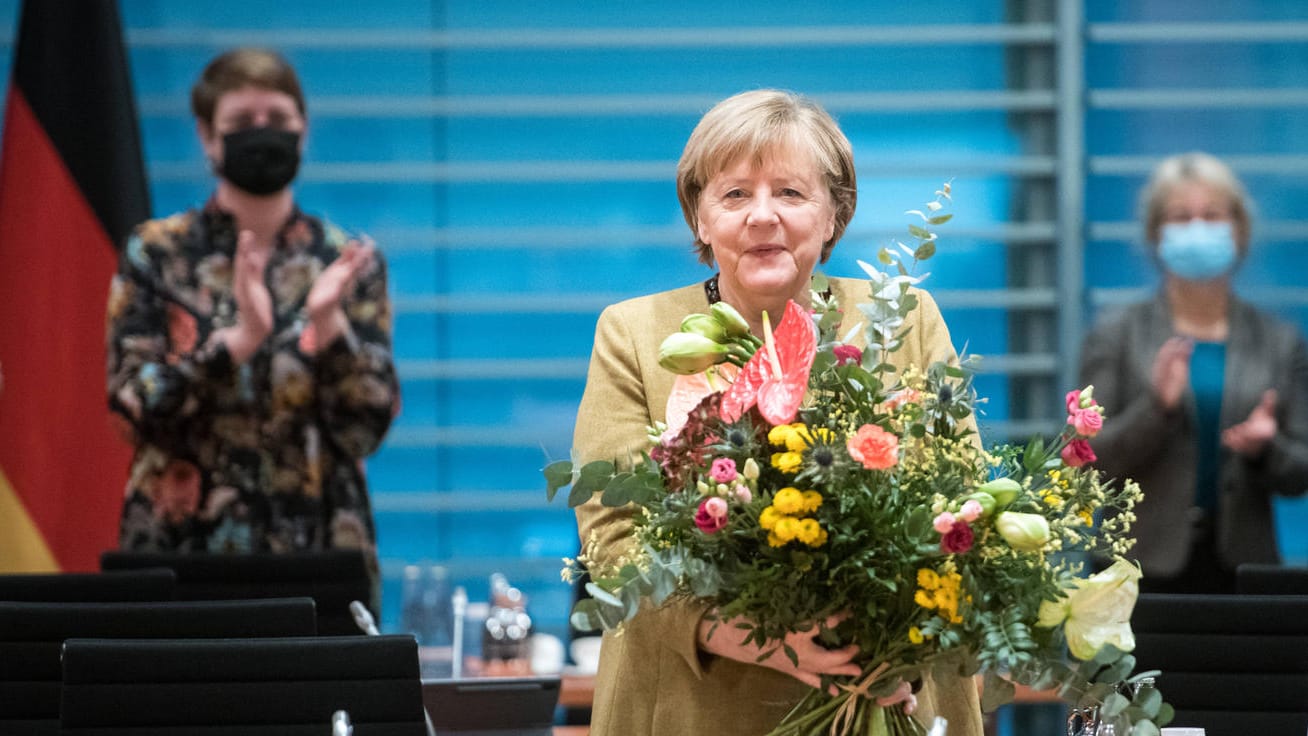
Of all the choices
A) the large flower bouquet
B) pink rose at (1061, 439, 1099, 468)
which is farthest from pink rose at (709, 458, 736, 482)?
pink rose at (1061, 439, 1099, 468)

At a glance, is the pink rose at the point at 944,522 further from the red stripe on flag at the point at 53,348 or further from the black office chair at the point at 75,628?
the red stripe on flag at the point at 53,348

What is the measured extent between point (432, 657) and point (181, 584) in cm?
57

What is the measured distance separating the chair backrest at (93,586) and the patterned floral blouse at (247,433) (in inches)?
34.0

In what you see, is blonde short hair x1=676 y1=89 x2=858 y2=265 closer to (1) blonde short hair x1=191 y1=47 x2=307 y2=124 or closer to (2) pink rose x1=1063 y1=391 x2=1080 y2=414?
(2) pink rose x1=1063 y1=391 x2=1080 y2=414

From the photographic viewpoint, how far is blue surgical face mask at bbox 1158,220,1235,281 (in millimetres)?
4484

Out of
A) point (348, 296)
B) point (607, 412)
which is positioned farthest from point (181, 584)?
point (607, 412)

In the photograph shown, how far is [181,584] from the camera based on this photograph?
3.63 meters

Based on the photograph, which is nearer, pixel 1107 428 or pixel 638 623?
pixel 638 623

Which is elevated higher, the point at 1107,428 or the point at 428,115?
the point at 428,115

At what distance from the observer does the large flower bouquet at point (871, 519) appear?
158 centimetres

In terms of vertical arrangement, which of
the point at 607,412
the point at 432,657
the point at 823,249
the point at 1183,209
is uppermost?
the point at 1183,209

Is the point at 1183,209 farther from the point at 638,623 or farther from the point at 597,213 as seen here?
the point at 638,623

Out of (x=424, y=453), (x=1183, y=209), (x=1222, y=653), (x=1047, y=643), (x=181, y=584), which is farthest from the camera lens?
(x=424, y=453)

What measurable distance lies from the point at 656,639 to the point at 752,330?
380mm
